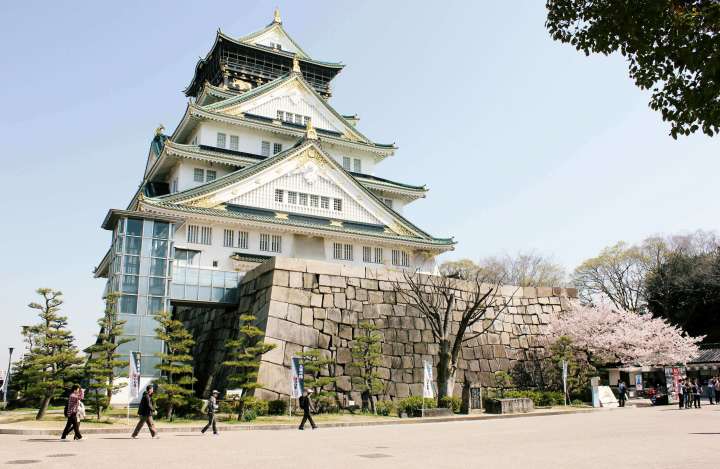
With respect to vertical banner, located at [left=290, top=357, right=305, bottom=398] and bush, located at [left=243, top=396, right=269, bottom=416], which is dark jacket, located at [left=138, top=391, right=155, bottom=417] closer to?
bush, located at [left=243, top=396, right=269, bottom=416]

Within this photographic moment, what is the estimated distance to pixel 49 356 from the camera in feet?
67.9

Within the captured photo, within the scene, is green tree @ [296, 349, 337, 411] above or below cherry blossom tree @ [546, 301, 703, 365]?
below

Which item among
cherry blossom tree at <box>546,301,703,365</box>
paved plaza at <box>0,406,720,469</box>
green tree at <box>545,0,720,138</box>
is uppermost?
green tree at <box>545,0,720,138</box>

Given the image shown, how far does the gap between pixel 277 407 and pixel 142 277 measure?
8757 mm

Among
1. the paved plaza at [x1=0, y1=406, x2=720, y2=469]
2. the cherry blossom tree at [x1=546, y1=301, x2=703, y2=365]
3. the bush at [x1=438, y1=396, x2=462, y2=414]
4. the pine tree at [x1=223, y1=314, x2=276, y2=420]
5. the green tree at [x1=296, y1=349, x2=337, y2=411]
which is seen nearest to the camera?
the paved plaza at [x1=0, y1=406, x2=720, y2=469]

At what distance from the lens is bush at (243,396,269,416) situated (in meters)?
21.9

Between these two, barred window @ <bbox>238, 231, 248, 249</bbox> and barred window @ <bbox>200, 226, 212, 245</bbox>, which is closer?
barred window @ <bbox>200, 226, 212, 245</bbox>

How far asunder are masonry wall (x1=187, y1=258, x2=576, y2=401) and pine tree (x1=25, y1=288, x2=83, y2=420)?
6874 millimetres

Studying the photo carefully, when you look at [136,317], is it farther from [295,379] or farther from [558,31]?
[558,31]

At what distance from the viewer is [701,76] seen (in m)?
8.33

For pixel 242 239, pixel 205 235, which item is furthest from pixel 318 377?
pixel 205 235

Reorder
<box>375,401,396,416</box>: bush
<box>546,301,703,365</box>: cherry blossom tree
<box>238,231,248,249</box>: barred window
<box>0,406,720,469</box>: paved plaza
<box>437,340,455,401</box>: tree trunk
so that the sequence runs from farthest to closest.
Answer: <box>238,231,248,249</box>: barred window
<box>546,301,703,365</box>: cherry blossom tree
<box>437,340,455,401</box>: tree trunk
<box>375,401,396,416</box>: bush
<box>0,406,720,469</box>: paved plaza

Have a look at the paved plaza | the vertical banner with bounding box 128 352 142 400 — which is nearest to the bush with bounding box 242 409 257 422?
the paved plaza

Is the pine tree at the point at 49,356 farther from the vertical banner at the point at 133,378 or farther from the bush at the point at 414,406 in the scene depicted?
the bush at the point at 414,406
